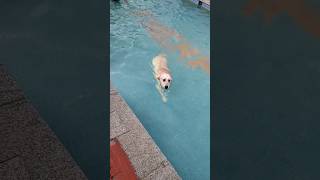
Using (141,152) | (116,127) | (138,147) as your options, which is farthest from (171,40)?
(141,152)

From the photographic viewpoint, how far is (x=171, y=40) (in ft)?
54.6

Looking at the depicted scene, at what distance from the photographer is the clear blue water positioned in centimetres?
993

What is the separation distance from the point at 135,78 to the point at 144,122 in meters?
3.03

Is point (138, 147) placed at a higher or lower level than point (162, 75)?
higher

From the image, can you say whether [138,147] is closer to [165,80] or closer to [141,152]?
[141,152]

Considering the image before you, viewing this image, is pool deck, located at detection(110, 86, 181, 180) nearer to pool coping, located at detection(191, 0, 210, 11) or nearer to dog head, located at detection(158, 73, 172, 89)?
dog head, located at detection(158, 73, 172, 89)

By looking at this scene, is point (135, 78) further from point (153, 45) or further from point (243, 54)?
point (243, 54)

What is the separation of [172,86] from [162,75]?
0.69m

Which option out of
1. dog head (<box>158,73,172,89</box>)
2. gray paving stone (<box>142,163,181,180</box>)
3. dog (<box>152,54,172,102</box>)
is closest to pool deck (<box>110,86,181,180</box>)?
gray paving stone (<box>142,163,181,180</box>)
